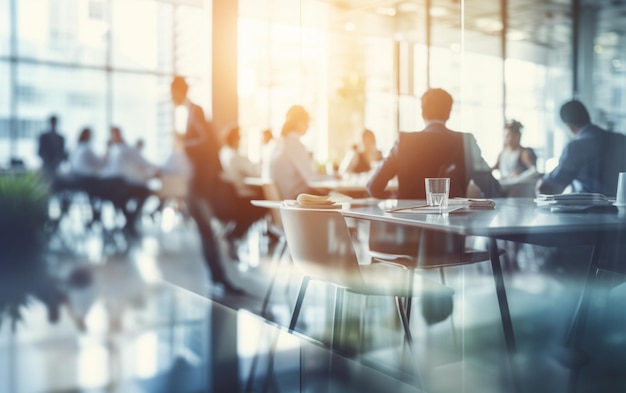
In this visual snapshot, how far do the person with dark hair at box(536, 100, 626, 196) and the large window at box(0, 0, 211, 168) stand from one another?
6.87 metres

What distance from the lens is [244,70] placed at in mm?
8211

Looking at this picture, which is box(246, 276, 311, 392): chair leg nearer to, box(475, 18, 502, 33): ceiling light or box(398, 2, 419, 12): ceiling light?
box(475, 18, 502, 33): ceiling light

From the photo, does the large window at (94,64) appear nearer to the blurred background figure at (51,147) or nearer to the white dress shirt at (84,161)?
the blurred background figure at (51,147)

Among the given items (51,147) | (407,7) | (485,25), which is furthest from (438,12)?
(51,147)

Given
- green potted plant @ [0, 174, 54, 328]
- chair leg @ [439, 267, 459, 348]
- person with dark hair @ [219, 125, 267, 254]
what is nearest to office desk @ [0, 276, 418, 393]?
green potted plant @ [0, 174, 54, 328]

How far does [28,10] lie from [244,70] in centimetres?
381

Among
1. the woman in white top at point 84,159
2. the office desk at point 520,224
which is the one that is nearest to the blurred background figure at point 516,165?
the office desk at point 520,224

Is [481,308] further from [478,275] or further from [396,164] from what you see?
[396,164]

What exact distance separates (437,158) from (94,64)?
8484 millimetres

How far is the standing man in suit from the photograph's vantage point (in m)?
4.24

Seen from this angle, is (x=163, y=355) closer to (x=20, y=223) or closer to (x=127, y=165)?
(x=20, y=223)

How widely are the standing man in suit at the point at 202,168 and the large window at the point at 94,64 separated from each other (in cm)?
A: 480

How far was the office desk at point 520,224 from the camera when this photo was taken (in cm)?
154

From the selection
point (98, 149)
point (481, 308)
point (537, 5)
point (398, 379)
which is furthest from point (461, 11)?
point (98, 149)
